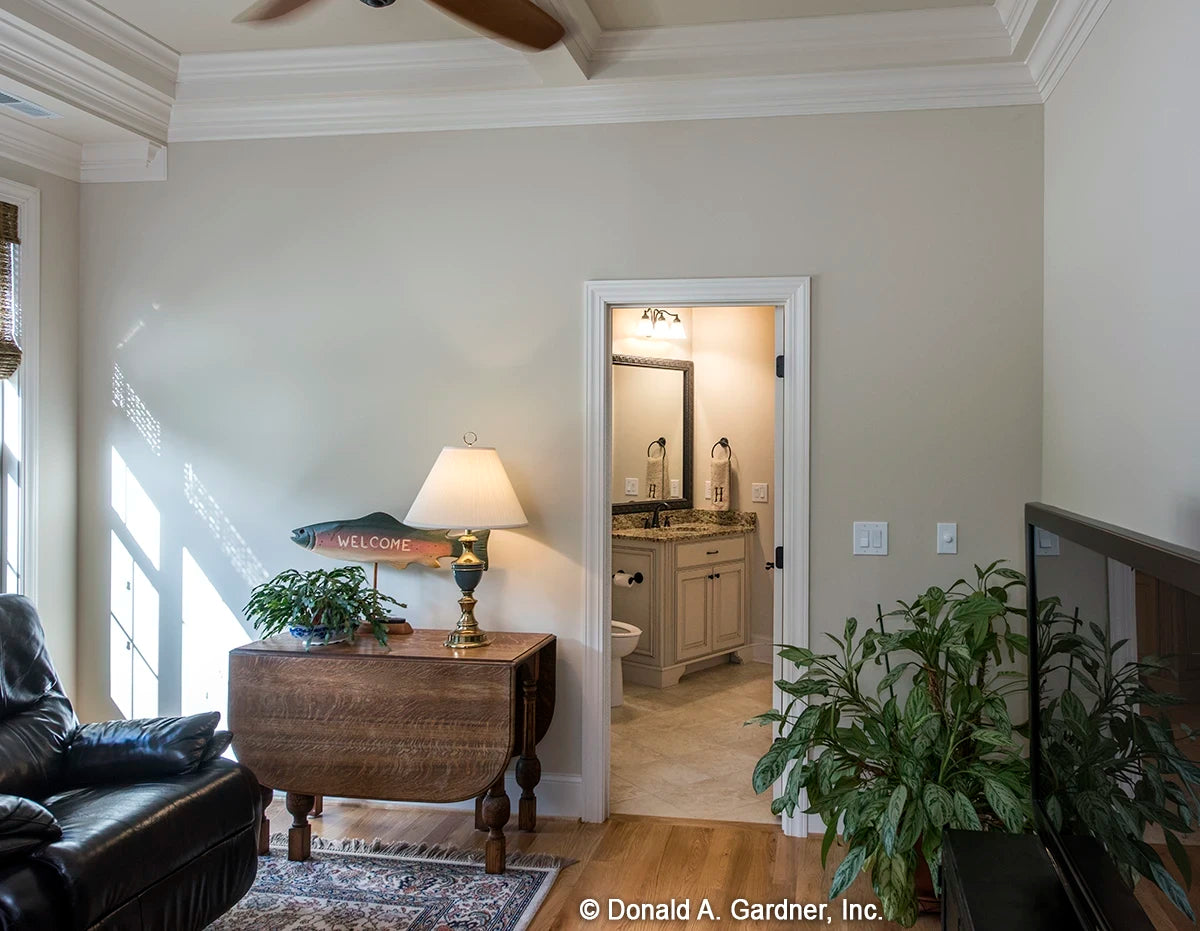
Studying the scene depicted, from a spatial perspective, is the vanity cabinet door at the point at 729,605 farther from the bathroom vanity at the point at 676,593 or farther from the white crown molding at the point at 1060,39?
the white crown molding at the point at 1060,39

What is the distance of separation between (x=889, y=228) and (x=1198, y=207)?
1367 millimetres

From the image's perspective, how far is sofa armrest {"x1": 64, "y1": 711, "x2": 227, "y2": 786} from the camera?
2.51 metres

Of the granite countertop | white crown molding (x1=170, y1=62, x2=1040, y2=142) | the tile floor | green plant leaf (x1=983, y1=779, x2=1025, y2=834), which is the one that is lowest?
the tile floor

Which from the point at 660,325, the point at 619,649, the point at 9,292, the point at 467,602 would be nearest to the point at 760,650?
the point at 619,649

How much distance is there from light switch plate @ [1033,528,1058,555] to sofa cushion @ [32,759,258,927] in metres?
2.03

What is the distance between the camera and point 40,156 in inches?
138

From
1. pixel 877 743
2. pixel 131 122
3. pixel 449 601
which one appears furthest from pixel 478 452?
pixel 131 122

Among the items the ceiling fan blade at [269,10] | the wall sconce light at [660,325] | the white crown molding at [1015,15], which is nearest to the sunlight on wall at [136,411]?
the ceiling fan blade at [269,10]

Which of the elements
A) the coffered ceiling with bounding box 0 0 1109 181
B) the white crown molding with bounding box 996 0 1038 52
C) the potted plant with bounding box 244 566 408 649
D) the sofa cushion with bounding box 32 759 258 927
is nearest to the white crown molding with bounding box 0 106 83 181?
the coffered ceiling with bounding box 0 0 1109 181

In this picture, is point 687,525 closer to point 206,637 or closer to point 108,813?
point 206,637

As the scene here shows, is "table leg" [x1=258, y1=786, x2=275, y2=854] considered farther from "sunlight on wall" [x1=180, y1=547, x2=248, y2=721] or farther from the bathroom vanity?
the bathroom vanity

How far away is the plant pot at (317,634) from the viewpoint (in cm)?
310

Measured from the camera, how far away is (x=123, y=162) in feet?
12.0

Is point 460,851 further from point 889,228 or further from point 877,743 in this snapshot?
point 889,228
